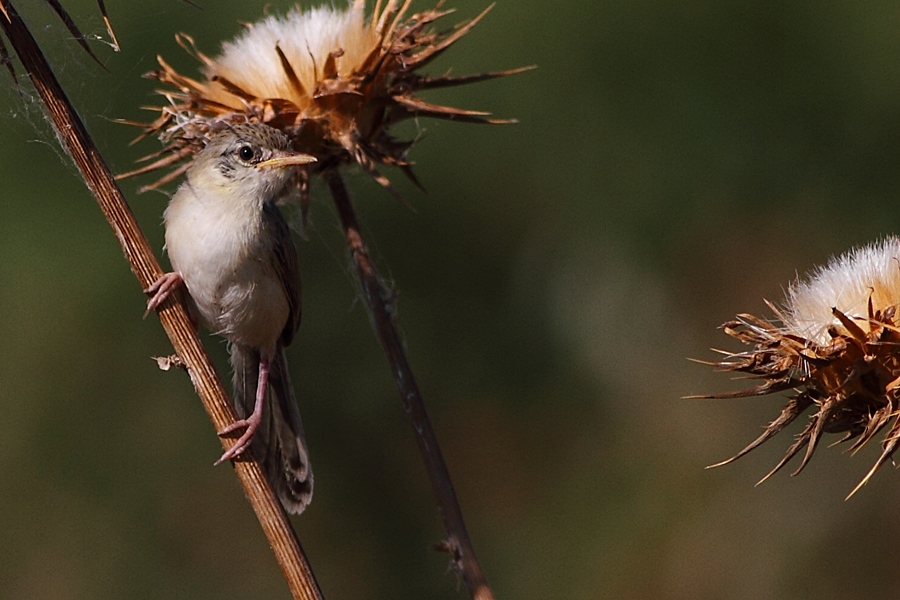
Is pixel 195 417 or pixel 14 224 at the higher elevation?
pixel 14 224

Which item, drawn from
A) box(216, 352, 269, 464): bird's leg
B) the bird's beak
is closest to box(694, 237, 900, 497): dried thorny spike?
box(216, 352, 269, 464): bird's leg

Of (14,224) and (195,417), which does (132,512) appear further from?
(14,224)

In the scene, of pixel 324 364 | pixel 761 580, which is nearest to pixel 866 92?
pixel 761 580

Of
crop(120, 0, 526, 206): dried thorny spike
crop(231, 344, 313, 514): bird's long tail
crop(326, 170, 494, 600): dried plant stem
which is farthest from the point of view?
crop(231, 344, 313, 514): bird's long tail

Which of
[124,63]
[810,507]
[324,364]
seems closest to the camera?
[124,63]

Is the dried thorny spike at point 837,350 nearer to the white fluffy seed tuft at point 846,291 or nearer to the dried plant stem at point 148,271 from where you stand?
the white fluffy seed tuft at point 846,291

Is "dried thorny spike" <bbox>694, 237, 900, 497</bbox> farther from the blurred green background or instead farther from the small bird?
the blurred green background

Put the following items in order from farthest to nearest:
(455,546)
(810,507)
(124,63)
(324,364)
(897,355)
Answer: (324,364) → (810,507) → (124,63) → (455,546) → (897,355)
